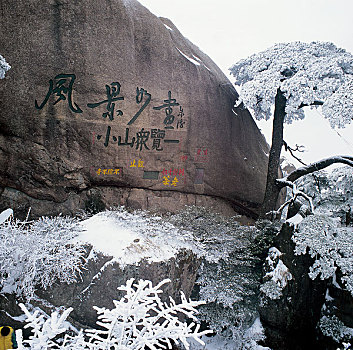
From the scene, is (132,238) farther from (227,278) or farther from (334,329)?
(334,329)

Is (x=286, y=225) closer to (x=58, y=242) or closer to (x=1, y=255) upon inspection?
(x=58, y=242)

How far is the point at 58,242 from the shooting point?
2.97 metres

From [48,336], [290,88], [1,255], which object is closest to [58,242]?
[1,255]

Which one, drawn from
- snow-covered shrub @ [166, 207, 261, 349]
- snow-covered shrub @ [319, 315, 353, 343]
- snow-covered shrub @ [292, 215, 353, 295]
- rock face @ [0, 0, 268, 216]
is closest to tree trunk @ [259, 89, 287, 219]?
rock face @ [0, 0, 268, 216]

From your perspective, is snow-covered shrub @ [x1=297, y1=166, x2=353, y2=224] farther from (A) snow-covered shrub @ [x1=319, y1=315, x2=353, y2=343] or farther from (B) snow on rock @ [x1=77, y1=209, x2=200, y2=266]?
(B) snow on rock @ [x1=77, y1=209, x2=200, y2=266]

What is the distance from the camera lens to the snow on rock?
9.82ft

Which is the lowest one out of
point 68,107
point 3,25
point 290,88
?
point 68,107

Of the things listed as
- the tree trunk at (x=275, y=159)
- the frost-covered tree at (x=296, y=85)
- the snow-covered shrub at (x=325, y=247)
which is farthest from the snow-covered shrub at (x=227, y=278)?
the frost-covered tree at (x=296, y=85)

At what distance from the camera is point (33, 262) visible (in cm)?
276

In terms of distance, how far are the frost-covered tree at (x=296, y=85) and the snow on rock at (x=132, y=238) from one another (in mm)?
2546

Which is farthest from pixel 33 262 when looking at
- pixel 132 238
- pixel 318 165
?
pixel 318 165

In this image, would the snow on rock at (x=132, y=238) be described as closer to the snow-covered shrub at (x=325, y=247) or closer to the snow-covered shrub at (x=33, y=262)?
the snow-covered shrub at (x=33, y=262)

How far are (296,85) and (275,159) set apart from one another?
135 centimetres

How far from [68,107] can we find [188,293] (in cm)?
332
